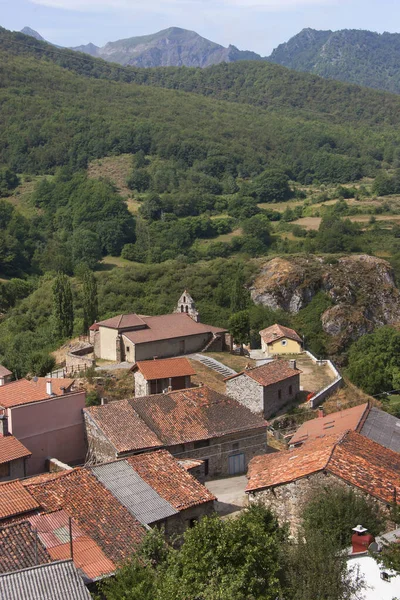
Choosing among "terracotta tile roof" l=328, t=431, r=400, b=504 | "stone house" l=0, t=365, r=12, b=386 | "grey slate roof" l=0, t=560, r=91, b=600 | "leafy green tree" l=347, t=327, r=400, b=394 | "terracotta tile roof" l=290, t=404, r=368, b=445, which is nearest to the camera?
"grey slate roof" l=0, t=560, r=91, b=600

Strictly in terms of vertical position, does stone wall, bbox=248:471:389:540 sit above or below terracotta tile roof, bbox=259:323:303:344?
above

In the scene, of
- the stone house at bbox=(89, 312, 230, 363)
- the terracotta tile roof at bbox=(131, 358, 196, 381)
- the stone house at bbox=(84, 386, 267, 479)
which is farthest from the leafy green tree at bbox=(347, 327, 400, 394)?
the stone house at bbox=(84, 386, 267, 479)

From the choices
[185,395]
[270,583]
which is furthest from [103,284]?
[270,583]

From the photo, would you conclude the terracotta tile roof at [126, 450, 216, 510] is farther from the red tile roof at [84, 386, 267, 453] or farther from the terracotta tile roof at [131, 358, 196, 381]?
the terracotta tile roof at [131, 358, 196, 381]

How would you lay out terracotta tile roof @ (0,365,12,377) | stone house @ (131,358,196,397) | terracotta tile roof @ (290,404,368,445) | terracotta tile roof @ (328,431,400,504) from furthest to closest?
terracotta tile roof @ (0,365,12,377) → stone house @ (131,358,196,397) → terracotta tile roof @ (290,404,368,445) → terracotta tile roof @ (328,431,400,504)

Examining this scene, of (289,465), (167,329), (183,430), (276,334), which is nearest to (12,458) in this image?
(183,430)
